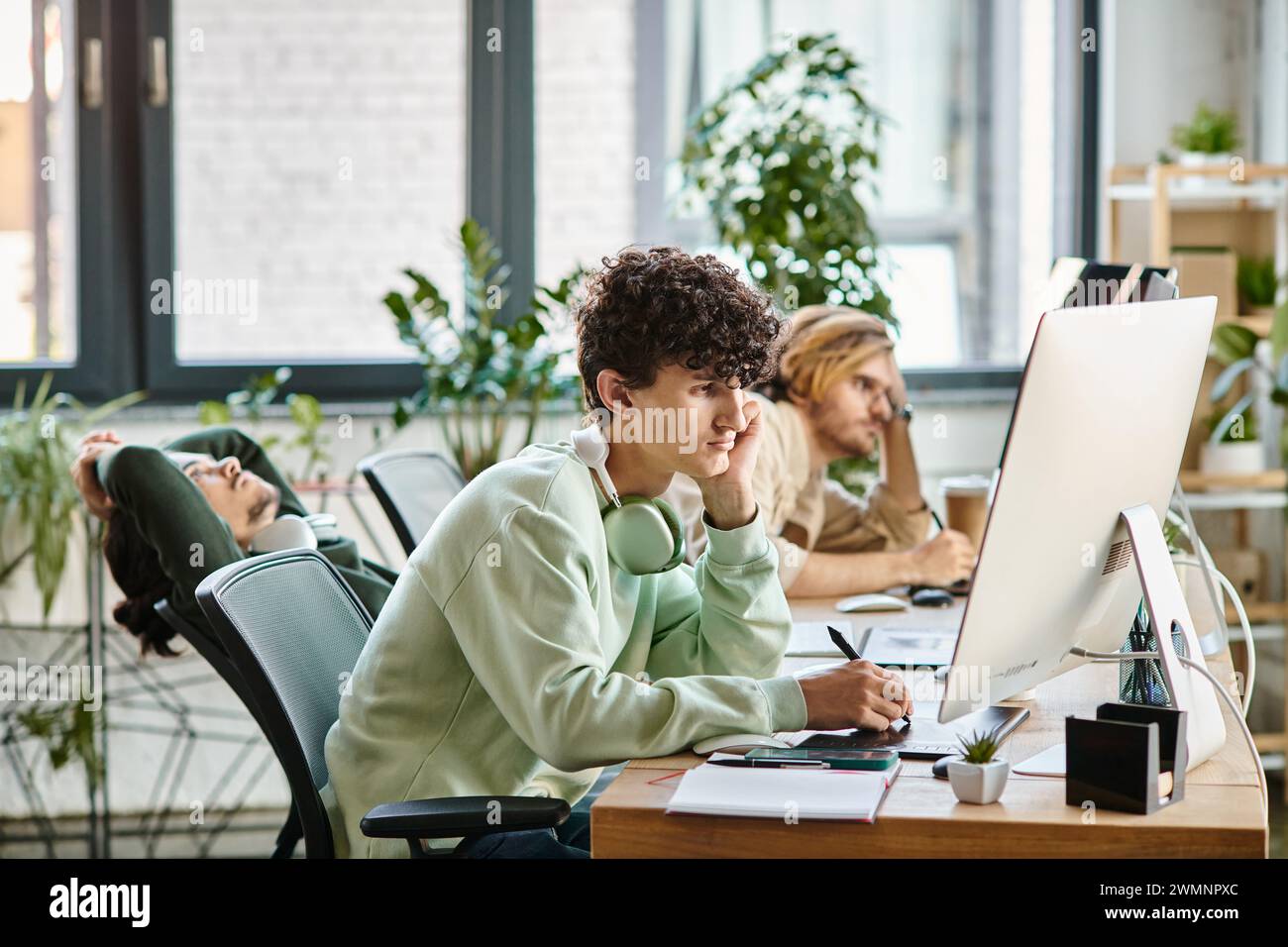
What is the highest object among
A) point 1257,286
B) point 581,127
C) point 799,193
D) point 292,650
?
point 581,127

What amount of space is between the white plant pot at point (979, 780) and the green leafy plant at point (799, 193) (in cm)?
245

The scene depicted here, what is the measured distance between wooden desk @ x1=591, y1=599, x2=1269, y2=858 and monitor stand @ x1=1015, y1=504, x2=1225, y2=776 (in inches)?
1.6

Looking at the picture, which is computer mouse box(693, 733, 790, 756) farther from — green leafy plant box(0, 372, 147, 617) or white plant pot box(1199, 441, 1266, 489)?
white plant pot box(1199, 441, 1266, 489)

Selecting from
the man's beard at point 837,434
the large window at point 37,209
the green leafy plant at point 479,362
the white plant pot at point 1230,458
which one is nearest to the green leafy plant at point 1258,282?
the white plant pot at point 1230,458

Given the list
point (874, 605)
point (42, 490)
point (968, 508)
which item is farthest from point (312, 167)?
point (874, 605)

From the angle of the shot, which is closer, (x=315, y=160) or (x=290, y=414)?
(x=290, y=414)

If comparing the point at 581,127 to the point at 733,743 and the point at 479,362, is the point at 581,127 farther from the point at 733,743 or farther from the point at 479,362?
the point at 733,743

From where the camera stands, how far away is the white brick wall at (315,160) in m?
3.91

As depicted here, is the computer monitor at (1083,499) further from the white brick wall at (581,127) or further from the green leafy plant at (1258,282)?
the white brick wall at (581,127)

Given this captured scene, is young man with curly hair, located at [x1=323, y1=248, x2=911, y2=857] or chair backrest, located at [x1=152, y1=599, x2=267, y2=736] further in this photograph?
chair backrest, located at [x1=152, y1=599, x2=267, y2=736]

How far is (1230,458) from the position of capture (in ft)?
11.9

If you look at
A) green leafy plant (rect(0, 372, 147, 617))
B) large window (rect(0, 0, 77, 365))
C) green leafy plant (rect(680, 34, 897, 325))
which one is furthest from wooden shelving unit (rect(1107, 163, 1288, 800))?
large window (rect(0, 0, 77, 365))

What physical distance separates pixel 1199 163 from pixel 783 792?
9.99ft

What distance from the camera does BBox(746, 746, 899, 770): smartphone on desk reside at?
1.29 metres
